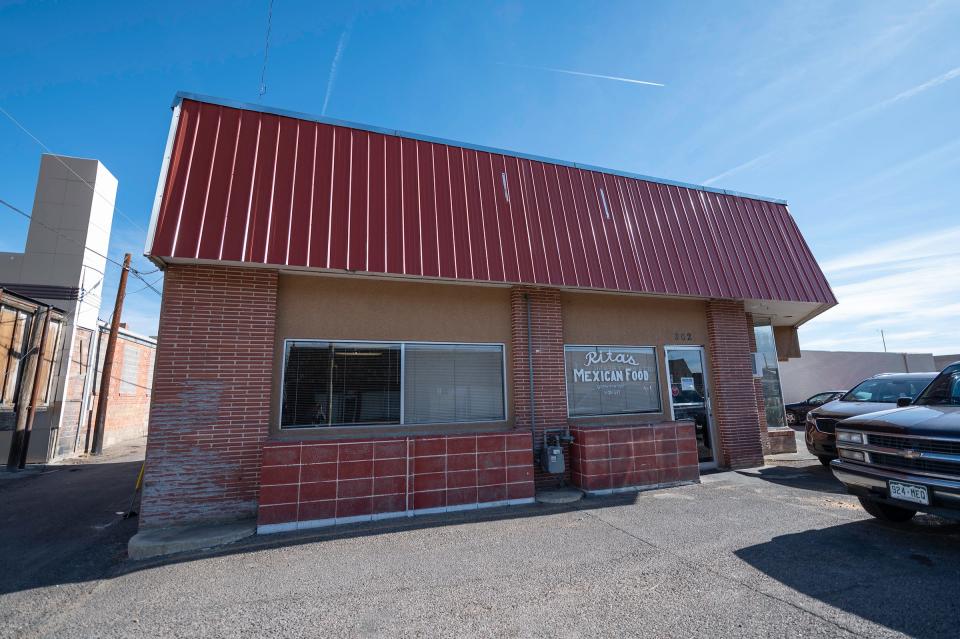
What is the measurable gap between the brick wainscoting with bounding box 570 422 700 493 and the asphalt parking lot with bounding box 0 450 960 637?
1.18m

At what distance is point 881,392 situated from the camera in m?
9.30

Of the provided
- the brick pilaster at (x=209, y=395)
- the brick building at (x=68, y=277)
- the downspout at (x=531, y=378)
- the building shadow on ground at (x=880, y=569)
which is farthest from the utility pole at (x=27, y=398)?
the building shadow on ground at (x=880, y=569)

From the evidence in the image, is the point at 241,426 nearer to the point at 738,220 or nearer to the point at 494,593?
the point at 494,593

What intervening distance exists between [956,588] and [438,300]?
6.79 meters

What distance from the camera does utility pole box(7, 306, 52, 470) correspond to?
40.2 ft

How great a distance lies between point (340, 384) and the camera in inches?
274

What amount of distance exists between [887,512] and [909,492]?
131 centimetres

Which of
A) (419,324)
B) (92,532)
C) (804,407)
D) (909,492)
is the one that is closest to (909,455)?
(909,492)

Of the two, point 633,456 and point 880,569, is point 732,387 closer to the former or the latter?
point 633,456

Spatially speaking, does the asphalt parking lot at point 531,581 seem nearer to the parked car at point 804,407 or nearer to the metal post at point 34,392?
the metal post at point 34,392

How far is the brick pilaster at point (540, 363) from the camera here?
7.79 metres

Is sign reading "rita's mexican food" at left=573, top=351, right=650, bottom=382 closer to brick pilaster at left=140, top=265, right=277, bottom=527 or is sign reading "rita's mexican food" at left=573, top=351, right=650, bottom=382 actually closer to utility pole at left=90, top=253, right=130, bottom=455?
brick pilaster at left=140, top=265, right=277, bottom=527

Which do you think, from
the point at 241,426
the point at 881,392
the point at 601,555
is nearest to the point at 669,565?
the point at 601,555

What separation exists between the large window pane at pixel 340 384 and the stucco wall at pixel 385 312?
18 centimetres
